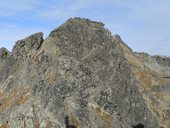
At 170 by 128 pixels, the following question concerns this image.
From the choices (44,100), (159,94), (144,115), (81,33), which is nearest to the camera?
(44,100)

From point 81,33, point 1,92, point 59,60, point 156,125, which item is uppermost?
point 81,33

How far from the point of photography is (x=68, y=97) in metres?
58.4

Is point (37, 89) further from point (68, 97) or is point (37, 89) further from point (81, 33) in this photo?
point (81, 33)

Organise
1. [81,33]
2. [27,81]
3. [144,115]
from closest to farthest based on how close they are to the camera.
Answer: [27,81], [144,115], [81,33]

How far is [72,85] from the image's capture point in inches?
2357

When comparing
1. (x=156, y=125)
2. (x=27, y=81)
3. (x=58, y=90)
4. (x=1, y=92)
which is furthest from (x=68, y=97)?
(x=156, y=125)

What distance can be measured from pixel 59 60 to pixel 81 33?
918 cm

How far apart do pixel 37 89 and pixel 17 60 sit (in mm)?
11062

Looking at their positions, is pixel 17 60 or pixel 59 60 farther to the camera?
pixel 17 60

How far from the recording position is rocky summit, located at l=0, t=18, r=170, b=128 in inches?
2156

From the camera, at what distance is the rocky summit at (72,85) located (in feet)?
180

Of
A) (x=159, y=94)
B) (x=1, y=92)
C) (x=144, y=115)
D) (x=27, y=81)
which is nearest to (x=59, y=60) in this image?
(x=27, y=81)

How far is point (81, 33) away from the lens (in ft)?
228

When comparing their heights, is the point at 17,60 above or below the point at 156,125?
above
